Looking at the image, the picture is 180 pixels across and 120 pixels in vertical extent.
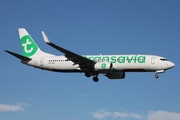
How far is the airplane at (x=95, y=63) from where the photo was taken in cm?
5425

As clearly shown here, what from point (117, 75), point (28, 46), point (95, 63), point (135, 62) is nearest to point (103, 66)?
point (95, 63)

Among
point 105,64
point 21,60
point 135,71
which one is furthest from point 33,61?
point 135,71

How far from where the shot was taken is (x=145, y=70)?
54469 mm

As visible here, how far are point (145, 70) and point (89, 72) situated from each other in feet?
27.4

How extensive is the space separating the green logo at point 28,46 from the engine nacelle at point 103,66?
479 inches

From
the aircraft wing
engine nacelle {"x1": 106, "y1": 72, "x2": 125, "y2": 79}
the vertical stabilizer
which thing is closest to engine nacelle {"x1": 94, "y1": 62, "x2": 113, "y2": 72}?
the aircraft wing

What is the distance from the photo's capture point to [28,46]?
64.3 metres

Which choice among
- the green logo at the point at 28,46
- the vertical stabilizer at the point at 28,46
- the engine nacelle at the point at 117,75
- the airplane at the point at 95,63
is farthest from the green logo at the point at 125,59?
the green logo at the point at 28,46

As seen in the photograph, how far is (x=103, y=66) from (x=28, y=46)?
15.2 metres

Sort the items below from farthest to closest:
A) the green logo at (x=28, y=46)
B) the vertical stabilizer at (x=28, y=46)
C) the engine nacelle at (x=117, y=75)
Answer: the green logo at (x=28, y=46) < the vertical stabilizer at (x=28, y=46) < the engine nacelle at (x=117, y=75)

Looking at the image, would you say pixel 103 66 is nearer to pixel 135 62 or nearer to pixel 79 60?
pixel 79 60

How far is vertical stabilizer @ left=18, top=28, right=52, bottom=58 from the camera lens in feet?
206

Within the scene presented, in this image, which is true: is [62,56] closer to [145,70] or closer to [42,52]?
→ [42,52]

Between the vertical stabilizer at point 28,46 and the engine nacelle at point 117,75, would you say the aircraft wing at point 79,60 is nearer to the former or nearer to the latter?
the engine nacelle at point 117,75
